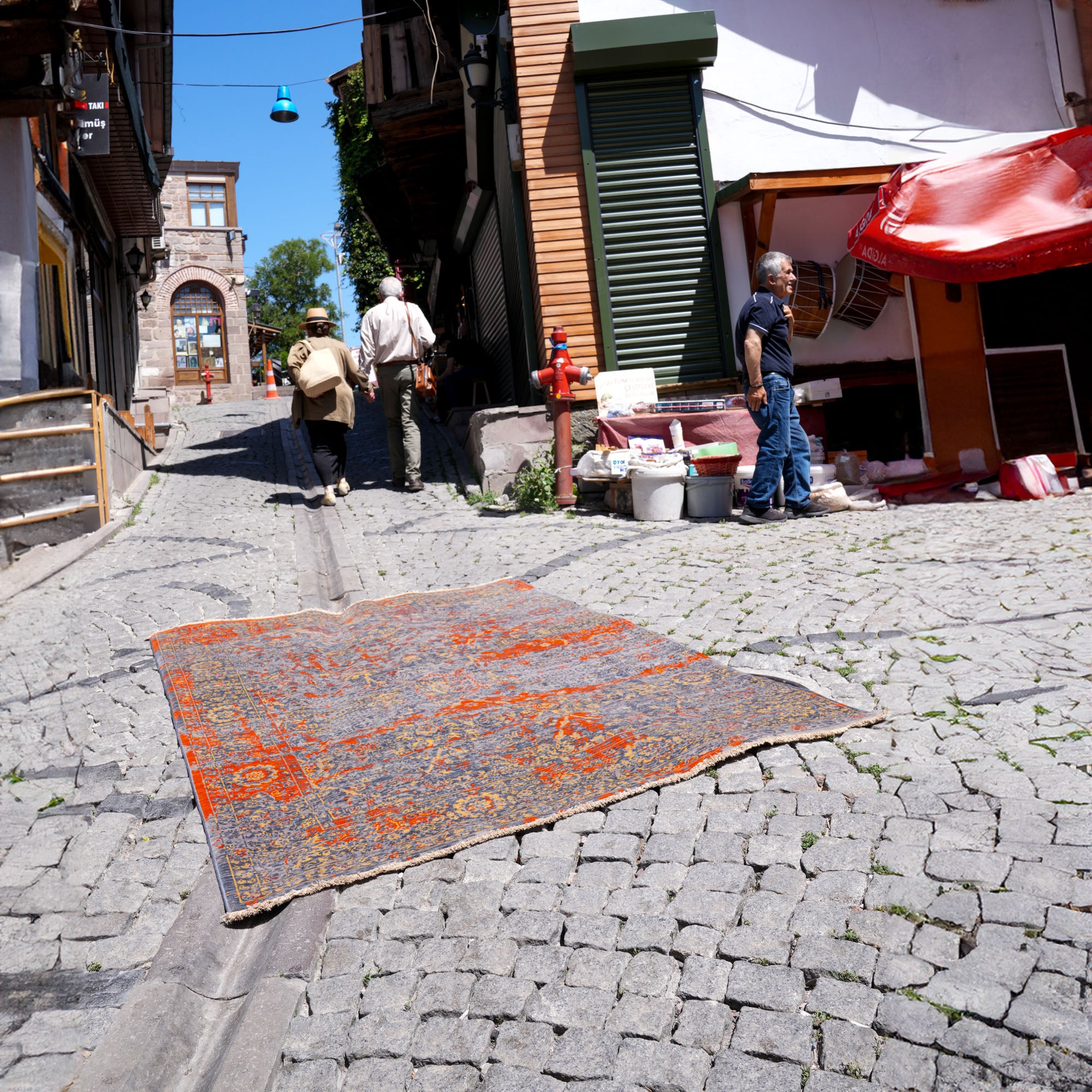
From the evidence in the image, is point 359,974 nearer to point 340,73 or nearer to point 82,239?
point 82,239

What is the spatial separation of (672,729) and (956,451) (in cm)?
709

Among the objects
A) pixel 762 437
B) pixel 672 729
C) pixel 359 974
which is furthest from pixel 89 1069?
pixel 762 437

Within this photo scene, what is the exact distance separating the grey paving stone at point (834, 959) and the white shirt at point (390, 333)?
8035 millimetres

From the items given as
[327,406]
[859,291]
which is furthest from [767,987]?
[859,291]

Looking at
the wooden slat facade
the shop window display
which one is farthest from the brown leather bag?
the shop window display

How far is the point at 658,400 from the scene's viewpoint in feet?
30.3

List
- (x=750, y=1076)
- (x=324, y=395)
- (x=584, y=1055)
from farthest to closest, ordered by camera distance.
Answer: (x=324, y=395) → (x=584, y=1055) → (x=750, y=1076)

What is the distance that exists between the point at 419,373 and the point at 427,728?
820 centimetres

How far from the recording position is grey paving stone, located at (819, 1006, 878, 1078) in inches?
75.4

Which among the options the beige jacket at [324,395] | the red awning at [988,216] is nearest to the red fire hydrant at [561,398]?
the beige jacket at [324,395]

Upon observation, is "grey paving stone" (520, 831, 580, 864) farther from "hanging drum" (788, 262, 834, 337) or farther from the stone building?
the stone building

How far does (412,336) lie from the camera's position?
9641 mm

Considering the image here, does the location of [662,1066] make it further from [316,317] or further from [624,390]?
[316,317]

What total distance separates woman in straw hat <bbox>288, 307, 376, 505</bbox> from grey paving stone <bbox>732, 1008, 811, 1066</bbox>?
Result: 24.9 feet
